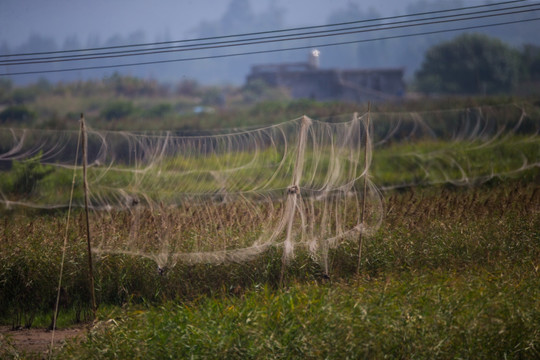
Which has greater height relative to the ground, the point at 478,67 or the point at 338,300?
the point at 478,67

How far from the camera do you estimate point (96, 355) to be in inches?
249

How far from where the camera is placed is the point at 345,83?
3844cm

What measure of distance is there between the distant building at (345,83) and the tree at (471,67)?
8.08 ft

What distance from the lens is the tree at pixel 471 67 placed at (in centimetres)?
3675

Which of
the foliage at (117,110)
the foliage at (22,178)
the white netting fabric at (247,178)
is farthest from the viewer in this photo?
the foliage at (117,110)

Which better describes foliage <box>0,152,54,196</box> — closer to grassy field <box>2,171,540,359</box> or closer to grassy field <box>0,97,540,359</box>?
grassy field <box>0,97,540,359</box>

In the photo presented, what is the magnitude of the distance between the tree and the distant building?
2.46 metres

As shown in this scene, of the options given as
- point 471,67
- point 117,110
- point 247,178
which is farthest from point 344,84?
point 247,178

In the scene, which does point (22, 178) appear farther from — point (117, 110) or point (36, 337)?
point (117, 110)

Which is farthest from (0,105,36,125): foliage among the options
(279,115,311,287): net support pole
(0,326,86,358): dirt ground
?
(279,115,311,287): net support pole

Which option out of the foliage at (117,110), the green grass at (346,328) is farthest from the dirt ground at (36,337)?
the foliage at (117,110)

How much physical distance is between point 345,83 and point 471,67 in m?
7.36

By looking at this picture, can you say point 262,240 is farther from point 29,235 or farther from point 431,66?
point 431,66

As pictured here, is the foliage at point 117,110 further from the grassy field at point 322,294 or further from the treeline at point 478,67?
the treeline at point 478,67
